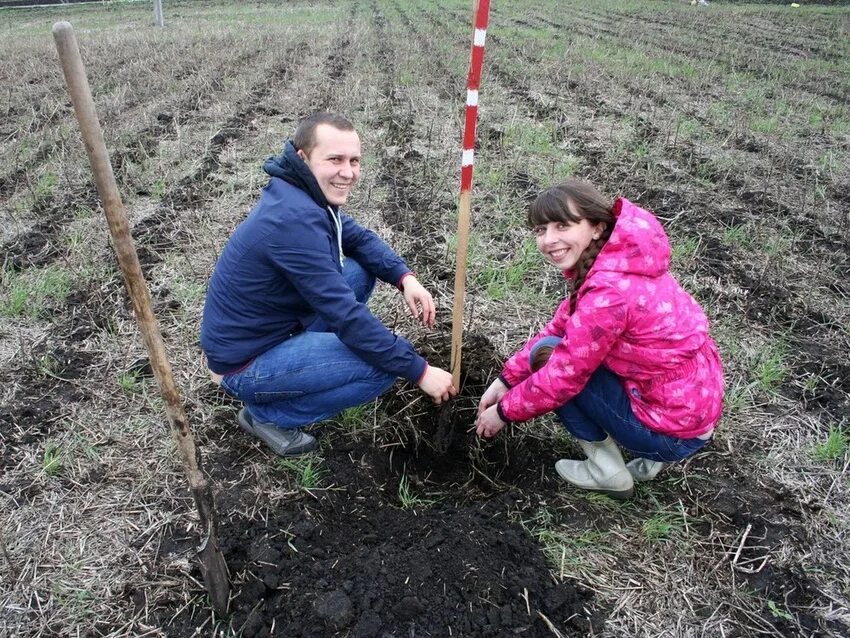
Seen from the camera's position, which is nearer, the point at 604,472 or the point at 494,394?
the point at 604,472

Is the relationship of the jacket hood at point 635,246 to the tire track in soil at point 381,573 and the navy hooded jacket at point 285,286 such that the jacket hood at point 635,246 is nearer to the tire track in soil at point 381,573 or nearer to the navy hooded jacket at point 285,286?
the navy hooded jacket at point 285,286

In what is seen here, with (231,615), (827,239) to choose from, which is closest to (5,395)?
(231,615)

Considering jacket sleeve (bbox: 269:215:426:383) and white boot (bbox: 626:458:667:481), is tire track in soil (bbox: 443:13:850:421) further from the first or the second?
jacket sleeve (bbox: 269:215:426:383)

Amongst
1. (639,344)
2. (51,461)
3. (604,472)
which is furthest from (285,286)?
(604,472)

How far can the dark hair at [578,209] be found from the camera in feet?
6.75

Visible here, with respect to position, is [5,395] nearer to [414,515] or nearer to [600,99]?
[414,515]

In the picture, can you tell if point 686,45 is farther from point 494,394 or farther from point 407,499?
point 407,499

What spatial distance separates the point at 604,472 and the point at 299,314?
4.49 feet

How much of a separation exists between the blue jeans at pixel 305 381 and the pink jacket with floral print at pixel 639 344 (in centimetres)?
62

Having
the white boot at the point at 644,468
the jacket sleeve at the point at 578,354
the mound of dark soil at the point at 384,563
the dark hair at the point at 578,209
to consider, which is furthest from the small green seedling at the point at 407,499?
the dark hair at the point at 578,209

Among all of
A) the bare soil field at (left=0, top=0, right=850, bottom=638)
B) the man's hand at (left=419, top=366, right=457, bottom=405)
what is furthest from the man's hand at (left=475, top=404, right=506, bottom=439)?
the bare soil field at (left=0, top=0, right=850, bottom=638)

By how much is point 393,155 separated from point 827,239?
142 inches

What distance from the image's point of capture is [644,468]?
8.03 feet

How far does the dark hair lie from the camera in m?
2.06
